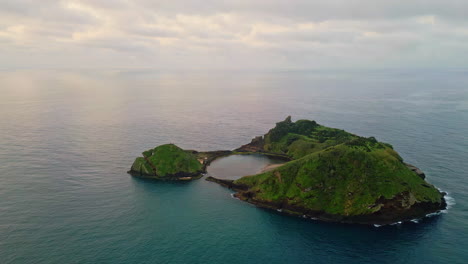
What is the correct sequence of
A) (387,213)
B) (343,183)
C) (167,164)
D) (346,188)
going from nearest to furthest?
(387,213) → (346,188) → (343,183) → (167,164)

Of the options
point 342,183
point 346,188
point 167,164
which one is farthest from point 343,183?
point 167,164

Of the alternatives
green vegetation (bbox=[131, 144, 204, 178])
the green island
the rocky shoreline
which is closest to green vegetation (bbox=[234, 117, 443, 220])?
the green island

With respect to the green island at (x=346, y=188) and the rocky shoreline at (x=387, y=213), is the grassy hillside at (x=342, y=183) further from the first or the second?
the rocky shoreline at (x=387, y=213)

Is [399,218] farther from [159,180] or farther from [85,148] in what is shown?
[85,148]

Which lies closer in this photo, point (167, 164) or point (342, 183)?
point (342, 183)

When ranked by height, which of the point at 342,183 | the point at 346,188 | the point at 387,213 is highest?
the point at 342,183

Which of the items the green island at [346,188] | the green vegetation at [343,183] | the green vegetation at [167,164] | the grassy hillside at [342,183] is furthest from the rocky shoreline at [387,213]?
the green vegetation at [167,164]

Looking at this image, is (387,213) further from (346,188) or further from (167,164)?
(167,164)

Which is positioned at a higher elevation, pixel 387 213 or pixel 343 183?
pixel 343 183

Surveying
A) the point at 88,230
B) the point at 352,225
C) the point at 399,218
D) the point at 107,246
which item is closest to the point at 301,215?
the point at 352,225
